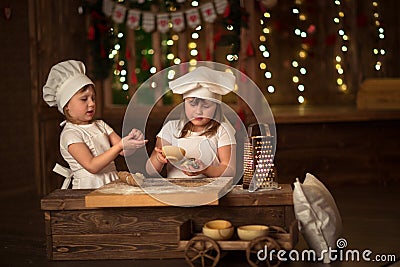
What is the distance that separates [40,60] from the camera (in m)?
5.30

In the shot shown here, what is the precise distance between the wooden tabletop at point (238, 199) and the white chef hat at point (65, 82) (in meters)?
0.57

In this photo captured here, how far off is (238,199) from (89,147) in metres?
0.87

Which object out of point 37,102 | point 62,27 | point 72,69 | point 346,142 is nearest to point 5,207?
point 37,102

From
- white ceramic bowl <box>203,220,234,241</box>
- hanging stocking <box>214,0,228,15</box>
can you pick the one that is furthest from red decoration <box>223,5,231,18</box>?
white ceramic bowl <box>203,220,234,241</box>

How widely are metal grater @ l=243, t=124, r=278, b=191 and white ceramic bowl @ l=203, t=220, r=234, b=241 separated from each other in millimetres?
248

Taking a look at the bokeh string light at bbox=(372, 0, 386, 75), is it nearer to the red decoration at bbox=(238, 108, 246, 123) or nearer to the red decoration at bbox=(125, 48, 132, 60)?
the red decoration at bbox=(238, 108, 246, 123)

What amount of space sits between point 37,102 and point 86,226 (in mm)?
2320

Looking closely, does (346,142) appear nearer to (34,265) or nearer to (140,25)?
(140,25)

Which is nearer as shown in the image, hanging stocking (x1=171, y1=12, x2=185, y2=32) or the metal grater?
the metal grater

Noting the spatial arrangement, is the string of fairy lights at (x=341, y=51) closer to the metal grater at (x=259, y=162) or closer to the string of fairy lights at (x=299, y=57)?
the string of fairy lights at (x=299, y=57)

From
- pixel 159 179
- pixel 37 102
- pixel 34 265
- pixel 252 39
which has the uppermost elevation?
pixel 252 39

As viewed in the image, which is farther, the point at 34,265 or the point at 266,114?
the point at 266,114

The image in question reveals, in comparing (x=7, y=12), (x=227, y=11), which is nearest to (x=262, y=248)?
(x=227, y=11)

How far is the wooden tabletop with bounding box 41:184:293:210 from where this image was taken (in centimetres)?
308
